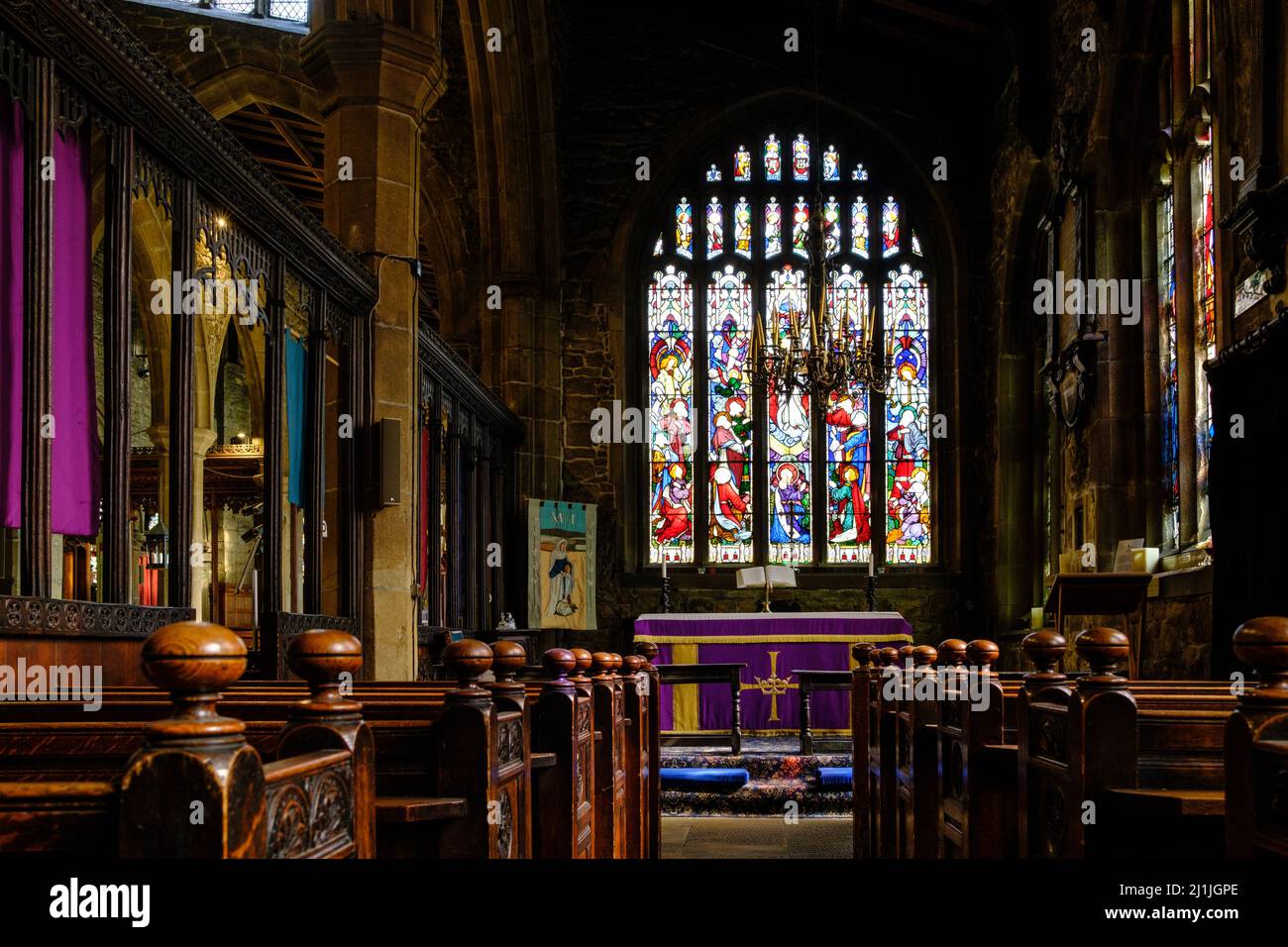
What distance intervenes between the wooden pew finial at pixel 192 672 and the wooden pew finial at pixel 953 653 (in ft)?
9.03

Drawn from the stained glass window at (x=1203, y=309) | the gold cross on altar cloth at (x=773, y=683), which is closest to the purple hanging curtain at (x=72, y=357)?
the gold cross on altar cloth at (x=773, y=683)

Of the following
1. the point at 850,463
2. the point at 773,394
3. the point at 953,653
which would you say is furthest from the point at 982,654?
the point at 850,463

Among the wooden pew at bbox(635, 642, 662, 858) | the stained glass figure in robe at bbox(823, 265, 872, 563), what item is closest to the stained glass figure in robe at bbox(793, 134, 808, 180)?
the stained glass figure in robe at bbox(823, 265, 872, 563)

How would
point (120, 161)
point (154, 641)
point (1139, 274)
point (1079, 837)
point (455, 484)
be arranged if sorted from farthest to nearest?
point (455, 484) → point (1139, 274) → point (120, 161) → point (1079, 837) → point (154, 641)

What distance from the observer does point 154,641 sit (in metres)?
1.02

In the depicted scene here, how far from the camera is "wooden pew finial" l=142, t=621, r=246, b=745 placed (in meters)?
1.02

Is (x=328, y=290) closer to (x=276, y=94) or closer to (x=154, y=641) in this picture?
(x=276, y=94)

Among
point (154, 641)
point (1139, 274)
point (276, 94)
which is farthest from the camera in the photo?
point (276, 94)

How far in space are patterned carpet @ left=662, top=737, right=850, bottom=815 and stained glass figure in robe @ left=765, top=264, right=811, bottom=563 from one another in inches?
205

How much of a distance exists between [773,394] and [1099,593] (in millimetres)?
6048

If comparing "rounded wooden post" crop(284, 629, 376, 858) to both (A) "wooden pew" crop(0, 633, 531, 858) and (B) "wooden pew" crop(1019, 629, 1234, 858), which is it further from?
(B) "wooden pew" crop(1019, 629, 1234, 858)

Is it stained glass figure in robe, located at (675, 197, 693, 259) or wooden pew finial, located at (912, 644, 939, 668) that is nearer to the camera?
wooden pew finial, located at (912, 644, 939, 668)

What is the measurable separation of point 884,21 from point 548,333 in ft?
14.2
